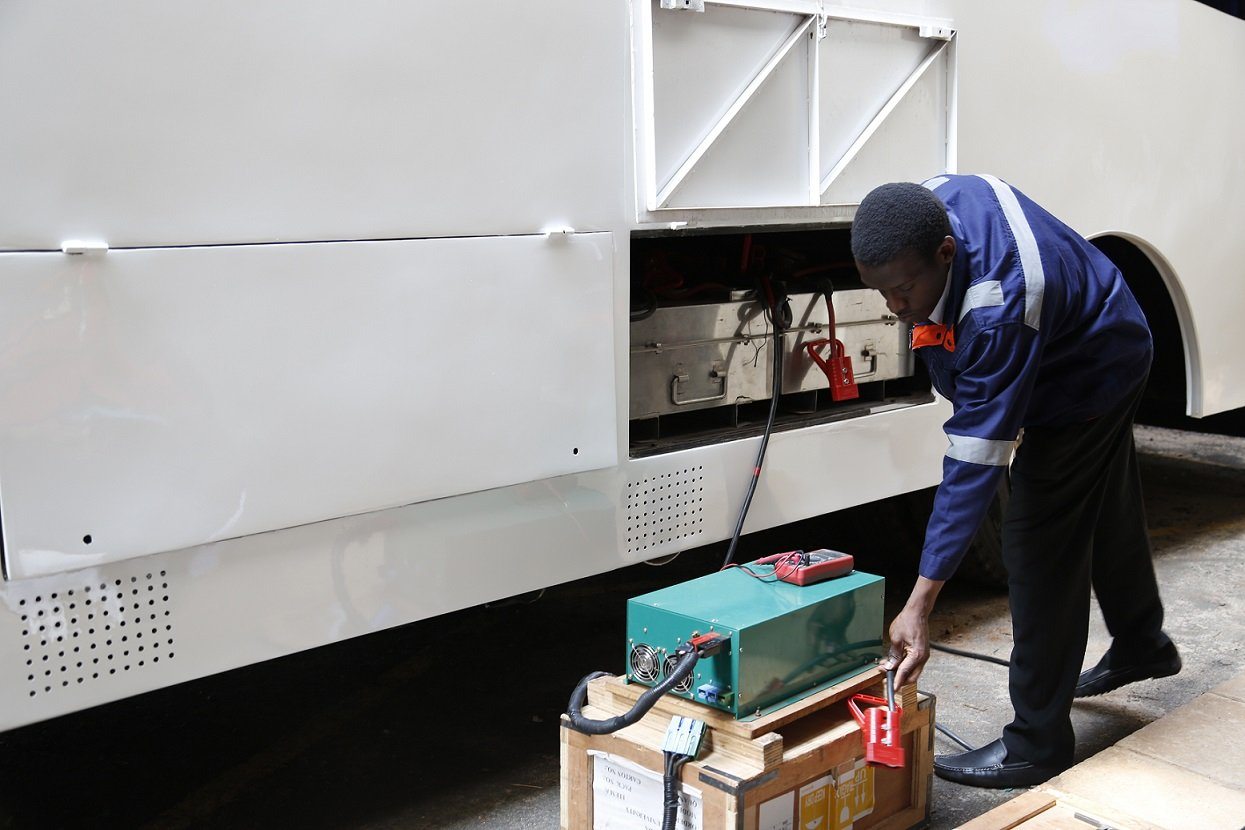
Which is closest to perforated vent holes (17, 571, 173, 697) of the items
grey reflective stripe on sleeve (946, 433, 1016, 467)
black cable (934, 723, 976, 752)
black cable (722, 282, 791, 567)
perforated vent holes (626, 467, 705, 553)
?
perforated vent holes (626, 467, 705, 553)

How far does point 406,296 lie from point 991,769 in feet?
5.61

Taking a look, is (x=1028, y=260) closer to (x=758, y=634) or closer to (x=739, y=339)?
(x=758, y=634)

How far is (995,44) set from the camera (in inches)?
135

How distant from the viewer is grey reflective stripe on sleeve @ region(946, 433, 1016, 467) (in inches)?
85.0

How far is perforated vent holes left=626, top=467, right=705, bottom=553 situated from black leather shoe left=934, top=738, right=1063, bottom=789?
817 millimetres

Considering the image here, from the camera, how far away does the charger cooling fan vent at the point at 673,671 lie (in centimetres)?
218

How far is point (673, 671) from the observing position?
214 centimetres

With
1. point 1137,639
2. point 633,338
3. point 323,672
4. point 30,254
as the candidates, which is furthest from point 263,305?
point 1137,639

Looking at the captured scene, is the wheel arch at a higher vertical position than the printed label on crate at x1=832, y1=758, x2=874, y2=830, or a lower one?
higher

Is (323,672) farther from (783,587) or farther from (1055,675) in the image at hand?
(1055,675)

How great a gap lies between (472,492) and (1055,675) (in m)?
1.38

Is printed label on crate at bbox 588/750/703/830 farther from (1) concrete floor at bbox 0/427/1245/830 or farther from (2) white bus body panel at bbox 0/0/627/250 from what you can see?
(2) white bus body panel at bbox 0/0/627/250

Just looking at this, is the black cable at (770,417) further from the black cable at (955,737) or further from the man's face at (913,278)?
the man's face at (913,278)

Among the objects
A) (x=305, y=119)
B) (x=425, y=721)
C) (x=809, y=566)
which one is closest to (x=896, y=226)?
(x=809, y=566)
